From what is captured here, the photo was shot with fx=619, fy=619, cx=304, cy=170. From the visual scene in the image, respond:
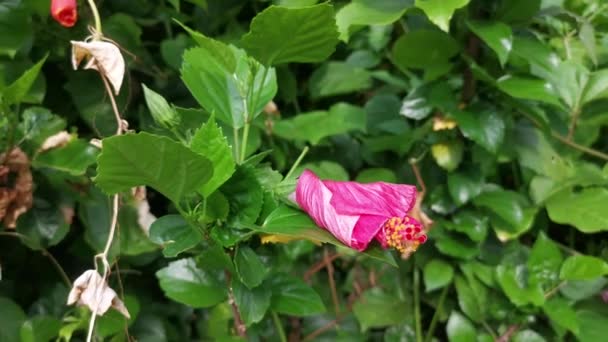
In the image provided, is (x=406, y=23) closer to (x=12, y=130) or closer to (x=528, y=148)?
(x=528, y=148)

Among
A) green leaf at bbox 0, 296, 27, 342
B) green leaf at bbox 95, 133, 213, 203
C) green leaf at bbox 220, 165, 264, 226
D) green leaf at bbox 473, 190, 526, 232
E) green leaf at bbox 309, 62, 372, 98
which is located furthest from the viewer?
green leaf at bbox 309, 62, 372, 98

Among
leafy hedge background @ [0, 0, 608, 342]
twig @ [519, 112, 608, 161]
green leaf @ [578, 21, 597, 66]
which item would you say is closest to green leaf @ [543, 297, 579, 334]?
leafy hedge background @ [0, 0, 608, 342]

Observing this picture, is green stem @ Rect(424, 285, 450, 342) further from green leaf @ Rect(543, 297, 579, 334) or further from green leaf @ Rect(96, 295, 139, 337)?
green leaf @ Rect(96, 295, 139, 337)

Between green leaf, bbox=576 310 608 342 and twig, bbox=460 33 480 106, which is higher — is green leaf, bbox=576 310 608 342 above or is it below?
below

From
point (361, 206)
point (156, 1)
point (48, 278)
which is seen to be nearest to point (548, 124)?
point (361, 206)

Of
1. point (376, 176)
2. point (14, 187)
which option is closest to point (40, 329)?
point (14, 187)
